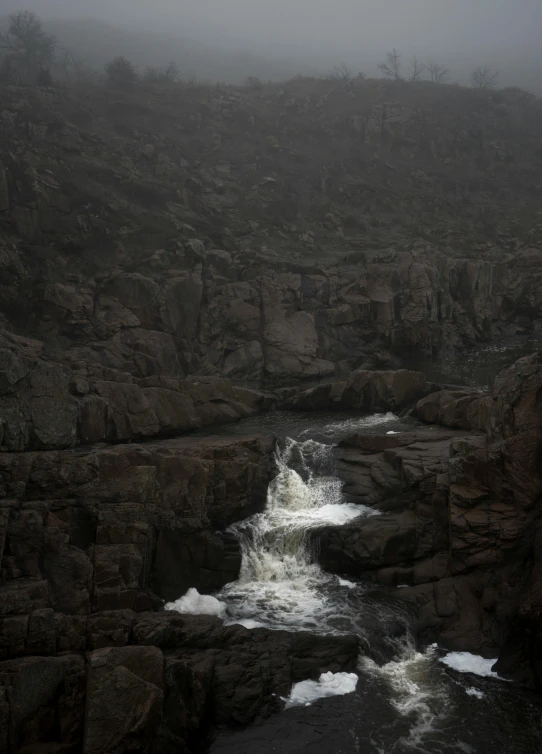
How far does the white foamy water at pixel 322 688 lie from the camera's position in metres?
15.9

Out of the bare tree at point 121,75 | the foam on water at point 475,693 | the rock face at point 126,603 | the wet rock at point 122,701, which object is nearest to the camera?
the wet rock at point 122,701

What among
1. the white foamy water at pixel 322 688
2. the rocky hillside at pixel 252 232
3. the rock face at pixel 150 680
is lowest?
the white foamy water at pixel 322 688

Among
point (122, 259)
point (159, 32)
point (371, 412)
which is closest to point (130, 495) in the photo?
point (371, 412)

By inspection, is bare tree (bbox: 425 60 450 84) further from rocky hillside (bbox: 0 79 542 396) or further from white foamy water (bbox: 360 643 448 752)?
white foamy water (bbox: 360 643 448 752)

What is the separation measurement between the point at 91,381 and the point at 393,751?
1908cm

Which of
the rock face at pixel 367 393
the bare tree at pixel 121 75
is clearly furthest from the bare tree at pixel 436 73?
the rock face at pixel 367 393

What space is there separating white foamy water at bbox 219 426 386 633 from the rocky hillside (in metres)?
10.5

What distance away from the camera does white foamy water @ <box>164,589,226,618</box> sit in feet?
65.1

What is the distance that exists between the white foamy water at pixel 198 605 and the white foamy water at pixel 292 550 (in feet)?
1.16

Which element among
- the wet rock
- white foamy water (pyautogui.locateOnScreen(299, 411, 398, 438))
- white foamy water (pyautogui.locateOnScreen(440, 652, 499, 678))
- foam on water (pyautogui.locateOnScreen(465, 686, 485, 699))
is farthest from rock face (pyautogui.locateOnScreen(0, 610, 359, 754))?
white foamy water (pyautogui.locateOnScreen(299, 411, 398, 438))

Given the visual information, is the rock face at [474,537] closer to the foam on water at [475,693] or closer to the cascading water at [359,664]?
the cascading water at [359,664]

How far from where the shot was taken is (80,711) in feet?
43.7

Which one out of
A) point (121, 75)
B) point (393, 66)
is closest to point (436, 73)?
point (393, 66)

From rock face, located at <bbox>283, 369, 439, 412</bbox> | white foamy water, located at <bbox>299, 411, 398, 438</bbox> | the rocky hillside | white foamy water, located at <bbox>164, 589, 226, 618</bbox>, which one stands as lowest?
white foamy water, located at <bbox>164, 589, 226, 618</bbox>
